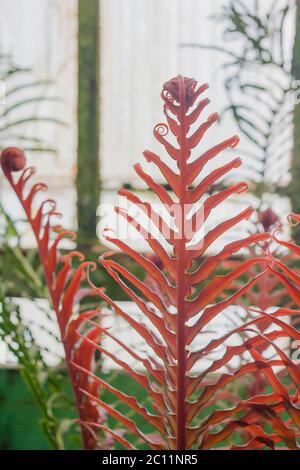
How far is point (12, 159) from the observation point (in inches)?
36.6

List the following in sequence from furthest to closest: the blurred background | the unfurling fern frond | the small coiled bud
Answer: the blurred background
the small coiled bud
the unfurling fern frond

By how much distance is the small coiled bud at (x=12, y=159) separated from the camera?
0.93 metres

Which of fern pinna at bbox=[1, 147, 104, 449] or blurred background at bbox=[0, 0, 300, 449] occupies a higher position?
blurred background at bbox=[0, 0, 300, 449]

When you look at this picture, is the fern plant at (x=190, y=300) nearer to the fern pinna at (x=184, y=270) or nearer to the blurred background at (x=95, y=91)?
the fern pinna at (x=184, y=270)

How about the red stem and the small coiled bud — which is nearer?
the red stem

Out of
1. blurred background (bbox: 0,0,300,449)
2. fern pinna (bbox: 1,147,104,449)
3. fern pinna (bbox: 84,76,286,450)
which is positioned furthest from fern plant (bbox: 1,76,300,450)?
blurred background (bbox: 0,0,300,449)

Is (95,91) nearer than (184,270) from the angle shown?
No

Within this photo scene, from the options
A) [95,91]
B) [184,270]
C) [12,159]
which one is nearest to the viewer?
[184,270]

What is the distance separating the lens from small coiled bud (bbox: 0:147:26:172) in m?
0.93

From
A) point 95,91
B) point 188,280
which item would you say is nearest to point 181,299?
point 188,280

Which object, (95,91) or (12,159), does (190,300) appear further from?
(95,91)

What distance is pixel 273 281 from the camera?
1.22 metres

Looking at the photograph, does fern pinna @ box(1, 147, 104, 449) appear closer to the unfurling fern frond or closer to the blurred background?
the unfurling fern frond
